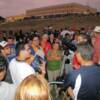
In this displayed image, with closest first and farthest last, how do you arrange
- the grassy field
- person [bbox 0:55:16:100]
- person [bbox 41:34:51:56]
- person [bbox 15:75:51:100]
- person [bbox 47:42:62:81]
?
person [bbox 15:75:51:100] < person [bbox 0:55:16:100] < person [bbox 47:42:62:81] < person [bbox 41:34:51:56] < the grassy field

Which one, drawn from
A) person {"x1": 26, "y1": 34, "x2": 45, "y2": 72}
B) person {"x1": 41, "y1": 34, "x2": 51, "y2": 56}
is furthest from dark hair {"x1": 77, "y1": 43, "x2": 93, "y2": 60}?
person {"x1": 41, "y1": 34, "x2": 51, "y2": 56}

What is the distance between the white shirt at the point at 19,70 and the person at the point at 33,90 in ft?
12.1

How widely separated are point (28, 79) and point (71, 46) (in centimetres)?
1038

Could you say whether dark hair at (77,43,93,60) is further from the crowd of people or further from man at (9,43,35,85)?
man at (9,43,35,85)

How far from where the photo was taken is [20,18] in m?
104

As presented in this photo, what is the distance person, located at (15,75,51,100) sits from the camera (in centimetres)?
329

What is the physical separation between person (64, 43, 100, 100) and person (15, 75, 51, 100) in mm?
2151

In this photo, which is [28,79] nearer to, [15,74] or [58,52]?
[15,74]

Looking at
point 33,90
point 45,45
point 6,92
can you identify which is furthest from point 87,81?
point 45,45

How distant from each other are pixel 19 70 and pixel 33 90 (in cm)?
390

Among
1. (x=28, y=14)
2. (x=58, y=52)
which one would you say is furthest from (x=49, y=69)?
(x=28, y=14)

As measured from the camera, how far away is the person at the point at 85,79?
5535 millimetres

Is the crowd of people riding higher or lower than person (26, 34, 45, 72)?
higher

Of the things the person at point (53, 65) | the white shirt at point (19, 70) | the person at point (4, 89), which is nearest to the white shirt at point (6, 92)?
the person at point (4, 89)
